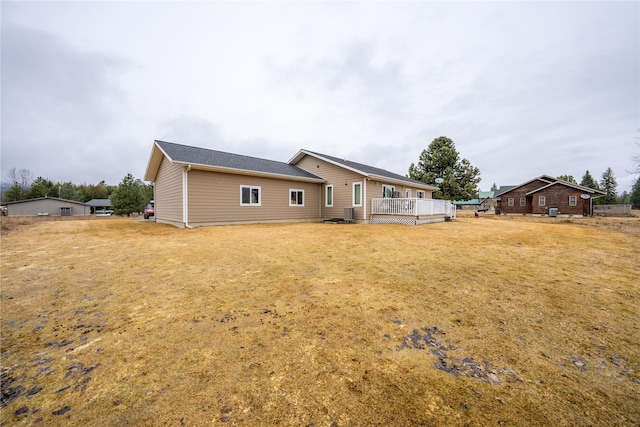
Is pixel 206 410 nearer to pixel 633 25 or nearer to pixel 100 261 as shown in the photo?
pixel 100 261

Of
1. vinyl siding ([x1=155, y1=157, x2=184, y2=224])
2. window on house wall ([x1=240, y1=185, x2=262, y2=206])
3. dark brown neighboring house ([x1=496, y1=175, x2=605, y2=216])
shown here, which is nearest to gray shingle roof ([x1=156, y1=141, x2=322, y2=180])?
vinyl siding ([x1=155, y1=157, x2=184, y2=224])

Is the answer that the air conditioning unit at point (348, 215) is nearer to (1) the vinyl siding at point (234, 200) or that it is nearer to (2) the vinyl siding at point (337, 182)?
(2) the vinyl siding at point (337, 182)

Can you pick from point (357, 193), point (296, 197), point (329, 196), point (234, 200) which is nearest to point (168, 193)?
point (234, 200)

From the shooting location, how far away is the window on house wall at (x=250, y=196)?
43.4 feet

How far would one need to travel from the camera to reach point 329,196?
16969 millimetres

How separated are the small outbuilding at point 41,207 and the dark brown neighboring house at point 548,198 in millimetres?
74781

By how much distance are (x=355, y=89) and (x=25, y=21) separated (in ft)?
72.2

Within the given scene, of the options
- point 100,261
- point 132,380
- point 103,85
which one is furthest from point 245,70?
point 132,380

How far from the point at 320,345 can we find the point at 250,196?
12165 millimetres

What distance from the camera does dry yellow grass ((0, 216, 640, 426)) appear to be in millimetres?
1548

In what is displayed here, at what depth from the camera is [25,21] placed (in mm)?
11375

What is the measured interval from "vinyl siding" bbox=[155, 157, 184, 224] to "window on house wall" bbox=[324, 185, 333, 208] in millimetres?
9210

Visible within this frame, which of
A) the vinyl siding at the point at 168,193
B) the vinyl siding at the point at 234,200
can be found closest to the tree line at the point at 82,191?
the vinyl siding at the point at 168,193

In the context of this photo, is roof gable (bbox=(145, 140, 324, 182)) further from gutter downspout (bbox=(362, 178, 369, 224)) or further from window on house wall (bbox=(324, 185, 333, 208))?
gutter downspout (bbox=(362, 178, 369, 224))
